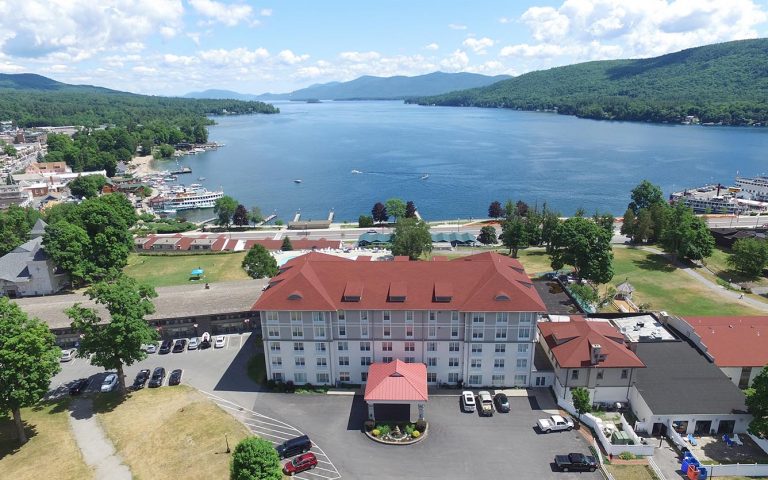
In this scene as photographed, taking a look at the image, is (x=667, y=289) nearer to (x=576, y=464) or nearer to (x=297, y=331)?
(x=576, y=464)

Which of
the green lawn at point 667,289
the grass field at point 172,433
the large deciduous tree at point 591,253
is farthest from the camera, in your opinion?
the large deciduous tree at point 591,253

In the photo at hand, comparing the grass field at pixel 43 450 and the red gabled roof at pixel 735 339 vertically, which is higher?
the red gabled roof at pixel 735 339

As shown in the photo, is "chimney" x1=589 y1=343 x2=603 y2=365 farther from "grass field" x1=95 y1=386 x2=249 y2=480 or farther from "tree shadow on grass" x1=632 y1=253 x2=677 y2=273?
"tree shadow on grass" x1=632 y1=253 x2=677 y2=273

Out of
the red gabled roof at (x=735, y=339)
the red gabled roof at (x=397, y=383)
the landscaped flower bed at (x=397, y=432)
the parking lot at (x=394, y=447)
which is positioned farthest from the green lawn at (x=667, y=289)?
the landscaped flower bed at (x=397, y=432)

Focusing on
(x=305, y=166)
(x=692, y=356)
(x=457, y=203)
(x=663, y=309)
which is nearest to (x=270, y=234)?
(x=457, y=203)

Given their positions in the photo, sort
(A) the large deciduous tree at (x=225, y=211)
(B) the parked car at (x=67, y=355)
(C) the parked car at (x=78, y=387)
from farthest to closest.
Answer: (A) the large deciduous tree at (x=225, y=211) < (B) the parked car at (x=67, y=355) < (C) the parked car at (x=78, y=387)

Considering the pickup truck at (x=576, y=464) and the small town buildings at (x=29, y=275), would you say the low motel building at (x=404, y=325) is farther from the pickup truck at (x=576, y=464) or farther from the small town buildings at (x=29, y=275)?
the small town buildings at (x=29, y=275)

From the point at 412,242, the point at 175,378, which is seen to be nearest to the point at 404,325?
the point at 175,378
